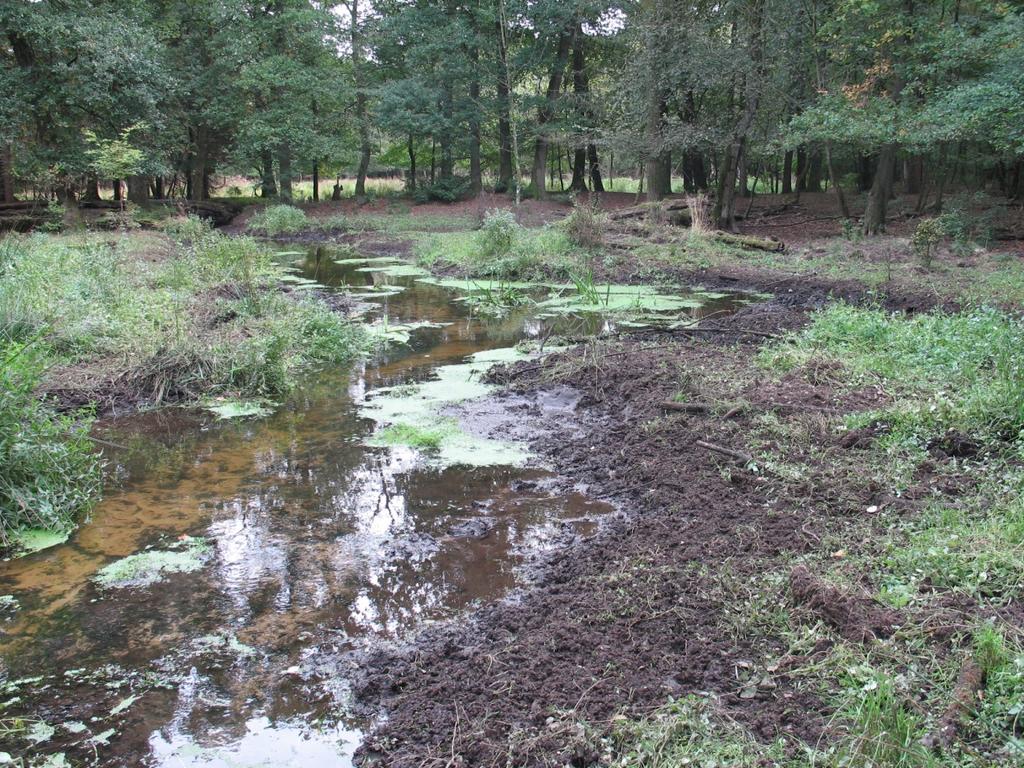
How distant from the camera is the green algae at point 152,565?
4.11 metres

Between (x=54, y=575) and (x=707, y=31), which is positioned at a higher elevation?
(x=707, y=31)

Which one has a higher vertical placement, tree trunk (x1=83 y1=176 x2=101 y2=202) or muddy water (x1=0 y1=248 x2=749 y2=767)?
tree trunk (x1=83 y1=176 x2=101 y2=202)

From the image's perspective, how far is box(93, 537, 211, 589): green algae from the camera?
4105 mm

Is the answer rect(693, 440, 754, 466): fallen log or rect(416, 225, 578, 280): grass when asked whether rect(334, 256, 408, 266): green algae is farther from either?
rect(693, 440, 754, 466): fallen log

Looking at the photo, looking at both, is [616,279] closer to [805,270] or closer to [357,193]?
[805,270]

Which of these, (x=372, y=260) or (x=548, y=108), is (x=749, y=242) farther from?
(x=548, y=108)

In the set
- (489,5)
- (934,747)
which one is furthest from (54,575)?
(489,5)

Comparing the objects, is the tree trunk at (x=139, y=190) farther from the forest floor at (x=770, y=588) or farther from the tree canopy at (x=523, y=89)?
the forest floor at (x=770, y=588)

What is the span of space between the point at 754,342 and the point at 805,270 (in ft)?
18.8

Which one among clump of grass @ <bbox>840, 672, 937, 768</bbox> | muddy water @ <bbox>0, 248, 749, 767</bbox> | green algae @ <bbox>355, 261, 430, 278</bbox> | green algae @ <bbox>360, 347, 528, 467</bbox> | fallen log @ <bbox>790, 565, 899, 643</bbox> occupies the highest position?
green algae @ <bbox>355, 261, 430, 278</bbox>

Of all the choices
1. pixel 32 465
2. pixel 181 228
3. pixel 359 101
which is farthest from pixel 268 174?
pixel 32 465

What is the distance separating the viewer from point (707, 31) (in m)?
17.1

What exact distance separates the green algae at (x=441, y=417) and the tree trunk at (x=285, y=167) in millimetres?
23425

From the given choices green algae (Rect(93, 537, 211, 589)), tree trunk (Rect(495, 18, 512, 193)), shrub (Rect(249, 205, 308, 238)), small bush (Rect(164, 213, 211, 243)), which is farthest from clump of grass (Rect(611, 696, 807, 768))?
tree trunk (Rect(495, 18, 512, 193))
